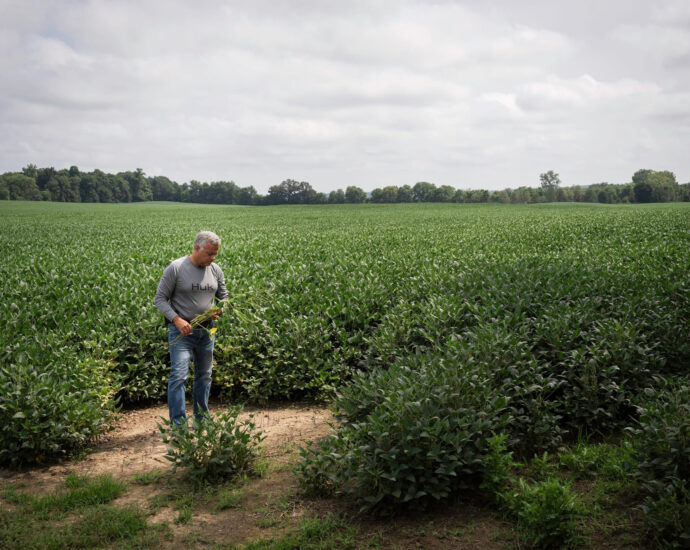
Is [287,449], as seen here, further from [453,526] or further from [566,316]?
[566,316]

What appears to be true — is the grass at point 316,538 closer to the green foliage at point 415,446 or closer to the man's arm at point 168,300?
the green foliage at point 415,446

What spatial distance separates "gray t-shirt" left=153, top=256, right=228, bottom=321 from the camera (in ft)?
20.4

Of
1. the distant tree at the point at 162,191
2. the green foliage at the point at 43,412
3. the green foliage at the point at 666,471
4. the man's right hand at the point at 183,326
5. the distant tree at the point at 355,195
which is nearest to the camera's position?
the green foliage at the point at 666,471

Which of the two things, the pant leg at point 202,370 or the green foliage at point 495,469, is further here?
the pant leg at point 202,370

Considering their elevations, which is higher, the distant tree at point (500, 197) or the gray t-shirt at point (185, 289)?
the distant tree at point (500, 197)

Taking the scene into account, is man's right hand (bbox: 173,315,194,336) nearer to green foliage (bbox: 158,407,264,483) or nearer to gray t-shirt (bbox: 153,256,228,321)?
gray t-shirt (bbox: 153,256,228,321)

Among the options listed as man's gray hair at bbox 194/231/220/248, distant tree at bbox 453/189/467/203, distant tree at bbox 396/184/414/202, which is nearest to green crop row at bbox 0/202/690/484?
man's gray hair at bbox 194/231/220/248

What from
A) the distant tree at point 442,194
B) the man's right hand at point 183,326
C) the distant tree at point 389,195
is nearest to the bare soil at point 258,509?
the man's right hand at point 183,326

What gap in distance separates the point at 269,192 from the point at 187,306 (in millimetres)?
121030

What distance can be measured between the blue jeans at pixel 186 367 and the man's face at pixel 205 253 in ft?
3.04

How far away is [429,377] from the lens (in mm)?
5203

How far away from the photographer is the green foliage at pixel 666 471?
3.55 m

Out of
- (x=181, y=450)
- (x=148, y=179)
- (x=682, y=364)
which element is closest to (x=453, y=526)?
(x=181, y=450)

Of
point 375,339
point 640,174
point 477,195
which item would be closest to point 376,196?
point 477,195
